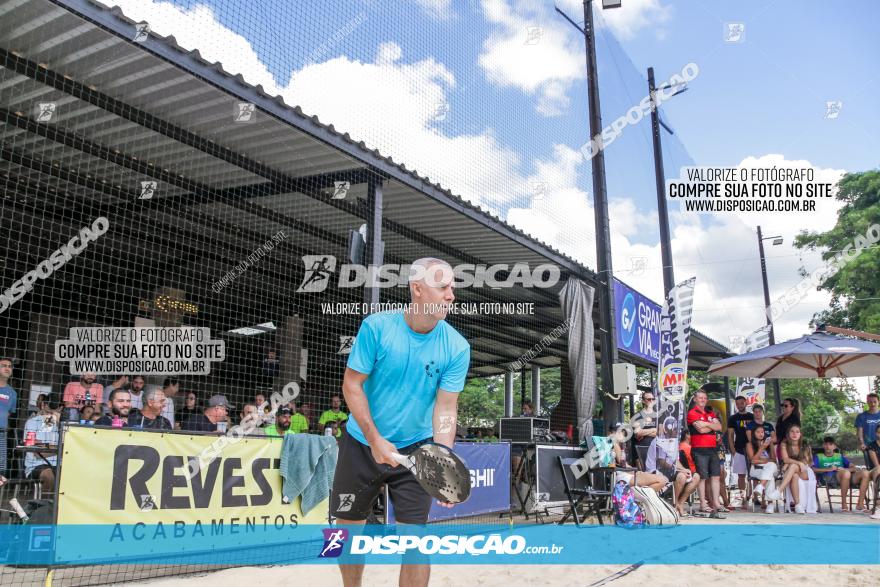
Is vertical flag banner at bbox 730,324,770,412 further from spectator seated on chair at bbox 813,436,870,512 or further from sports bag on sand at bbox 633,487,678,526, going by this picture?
sports bag on sand at bbox 633,487,678,526

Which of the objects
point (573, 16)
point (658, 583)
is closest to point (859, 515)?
point (658, 583)

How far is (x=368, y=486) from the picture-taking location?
9.95ft

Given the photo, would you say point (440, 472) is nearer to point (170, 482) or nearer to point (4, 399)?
point (170, 482)

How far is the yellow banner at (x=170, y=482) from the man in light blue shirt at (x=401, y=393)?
247cm

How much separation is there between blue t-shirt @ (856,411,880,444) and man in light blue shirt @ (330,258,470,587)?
9519 mm

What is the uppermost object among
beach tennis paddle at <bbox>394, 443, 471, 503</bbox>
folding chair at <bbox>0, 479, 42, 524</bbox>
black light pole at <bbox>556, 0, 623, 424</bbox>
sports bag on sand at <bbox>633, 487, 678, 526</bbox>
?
black light pole at <bbox>556, 0, 623, 424</bbox>

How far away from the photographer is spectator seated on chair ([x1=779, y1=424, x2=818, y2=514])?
33.2 feet

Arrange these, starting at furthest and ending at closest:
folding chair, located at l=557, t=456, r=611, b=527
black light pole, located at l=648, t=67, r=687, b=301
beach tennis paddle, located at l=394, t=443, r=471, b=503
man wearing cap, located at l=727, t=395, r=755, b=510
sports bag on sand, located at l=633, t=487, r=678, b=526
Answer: black light pole, located at l=648, t=67, r=687, b=301 → man wearing cap, located at l=727, t=395, r=755, b=510 → sports bag on sand, located at l=633, t=487, r=678, b=526 → folding chair, located at l=557, t=456, r=611, b=527 → beach tennis paddle, located at l=394, t=443, r=471, b=503

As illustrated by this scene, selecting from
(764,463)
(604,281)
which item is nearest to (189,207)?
(604,281)

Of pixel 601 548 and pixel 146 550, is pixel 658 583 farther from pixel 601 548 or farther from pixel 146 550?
pixel 146 550

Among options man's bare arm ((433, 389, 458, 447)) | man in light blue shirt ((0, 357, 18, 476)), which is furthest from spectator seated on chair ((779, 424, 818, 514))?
man in light blue shirt ((0, 357, 18, 476))

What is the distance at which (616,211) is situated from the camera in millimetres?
11203

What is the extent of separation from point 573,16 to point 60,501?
10105 mm

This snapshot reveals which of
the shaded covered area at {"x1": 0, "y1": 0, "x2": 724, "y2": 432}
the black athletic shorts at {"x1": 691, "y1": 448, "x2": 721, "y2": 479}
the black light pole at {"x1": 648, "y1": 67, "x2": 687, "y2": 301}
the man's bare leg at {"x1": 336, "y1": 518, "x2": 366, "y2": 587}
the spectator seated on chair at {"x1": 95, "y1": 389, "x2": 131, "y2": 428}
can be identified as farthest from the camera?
the black light pole at {"x1": 648, "y1": 67, "x2": 687, "y2": 301}
